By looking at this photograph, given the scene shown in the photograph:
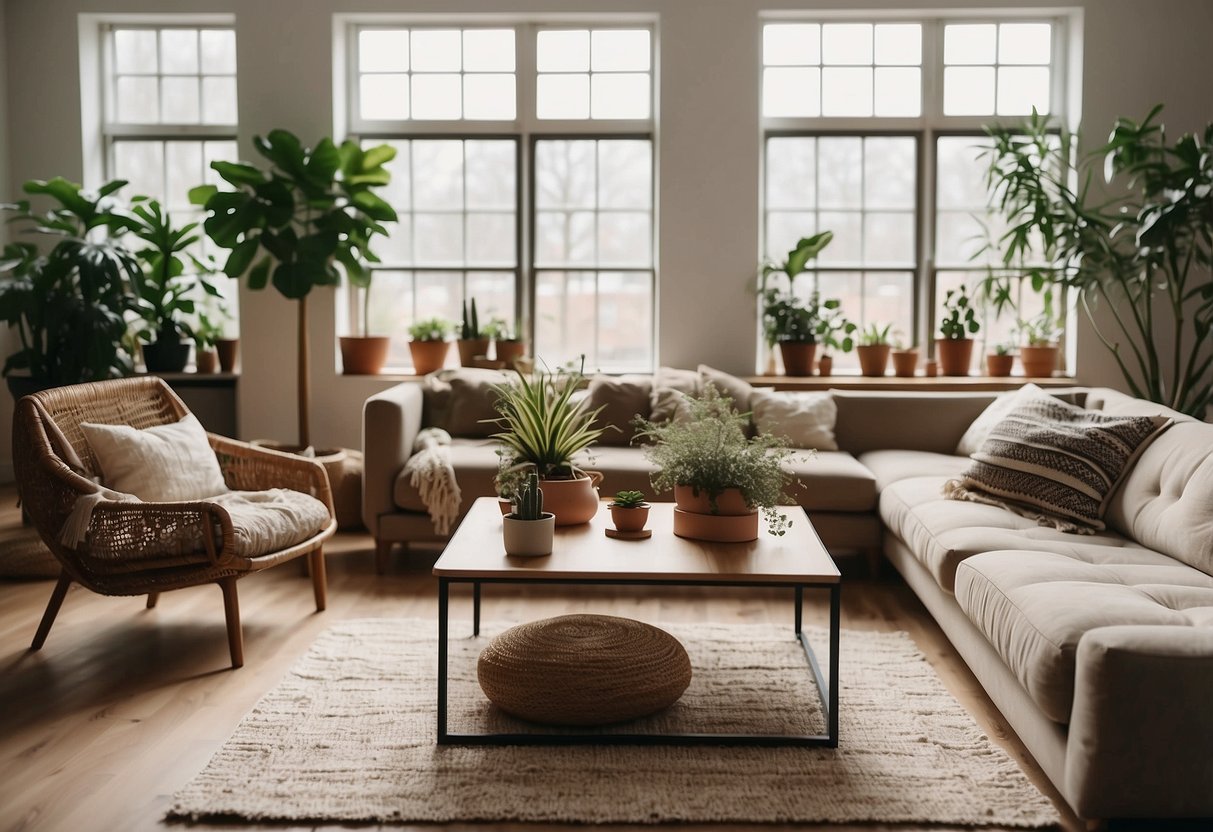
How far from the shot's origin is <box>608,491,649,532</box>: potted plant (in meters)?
2.97

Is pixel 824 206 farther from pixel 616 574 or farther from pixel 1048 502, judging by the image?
pixel 616 574

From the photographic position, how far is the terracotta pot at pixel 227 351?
19.2 feet

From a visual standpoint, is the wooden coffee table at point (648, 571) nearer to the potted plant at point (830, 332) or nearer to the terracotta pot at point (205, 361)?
the potted plant at point (830, 332)

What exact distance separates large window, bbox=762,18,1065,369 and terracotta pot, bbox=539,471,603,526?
310cm

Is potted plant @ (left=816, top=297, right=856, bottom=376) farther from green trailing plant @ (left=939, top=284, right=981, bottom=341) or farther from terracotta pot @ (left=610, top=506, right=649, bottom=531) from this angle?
terracotta pot @ (left=610, top=506, right=649, bottom=531)

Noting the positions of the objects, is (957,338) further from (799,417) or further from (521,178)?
(521,178)

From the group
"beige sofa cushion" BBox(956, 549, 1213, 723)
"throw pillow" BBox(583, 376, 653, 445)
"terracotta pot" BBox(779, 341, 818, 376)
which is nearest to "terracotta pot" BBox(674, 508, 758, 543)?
"beige sofa cushion" BBox(956, 549, 1213, 723)

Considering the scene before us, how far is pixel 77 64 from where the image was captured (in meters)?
5.78

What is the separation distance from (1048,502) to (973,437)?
1088 millimetres

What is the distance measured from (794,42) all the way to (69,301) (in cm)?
392

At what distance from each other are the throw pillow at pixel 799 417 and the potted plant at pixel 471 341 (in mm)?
1571

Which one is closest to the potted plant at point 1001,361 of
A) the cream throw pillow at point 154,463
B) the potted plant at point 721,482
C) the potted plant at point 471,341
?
the potted plant at point 471,341

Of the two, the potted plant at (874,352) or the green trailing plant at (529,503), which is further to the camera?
the potted plant at (874,352)

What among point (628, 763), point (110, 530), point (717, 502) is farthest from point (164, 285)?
point (628, 763)
